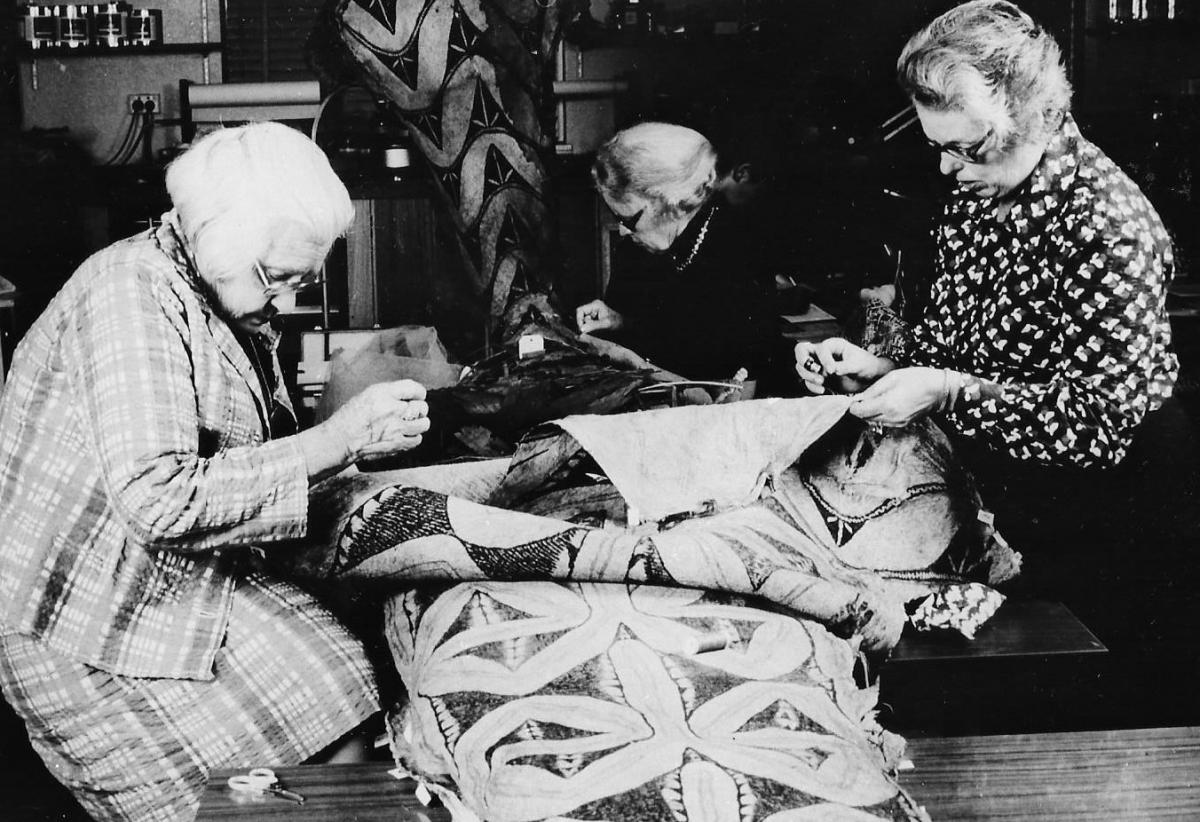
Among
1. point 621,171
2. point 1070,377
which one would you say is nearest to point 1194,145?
point 1070,377

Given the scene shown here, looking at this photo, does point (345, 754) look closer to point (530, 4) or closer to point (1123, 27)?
point (530, 4)

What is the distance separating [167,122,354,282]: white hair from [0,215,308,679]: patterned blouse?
51 mm

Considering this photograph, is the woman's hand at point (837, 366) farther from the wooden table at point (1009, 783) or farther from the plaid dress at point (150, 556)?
the plaid dress at point (150, 556)

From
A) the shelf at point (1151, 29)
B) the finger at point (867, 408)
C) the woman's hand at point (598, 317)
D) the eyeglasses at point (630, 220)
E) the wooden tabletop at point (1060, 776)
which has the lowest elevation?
the wooden tabletop at point (1060, 776)

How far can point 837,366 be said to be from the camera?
243 cm

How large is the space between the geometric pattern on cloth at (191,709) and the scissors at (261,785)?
0.05 metres

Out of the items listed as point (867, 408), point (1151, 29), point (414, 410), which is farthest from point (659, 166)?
point (1151, 29)

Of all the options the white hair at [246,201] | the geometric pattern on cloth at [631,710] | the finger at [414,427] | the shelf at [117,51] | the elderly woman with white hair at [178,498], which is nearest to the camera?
the geometric pattern on cloth at [631,710]

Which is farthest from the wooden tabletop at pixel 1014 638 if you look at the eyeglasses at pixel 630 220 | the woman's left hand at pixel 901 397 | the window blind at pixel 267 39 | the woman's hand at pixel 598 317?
the window blind at pixel 267 39

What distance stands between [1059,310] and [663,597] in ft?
2.93

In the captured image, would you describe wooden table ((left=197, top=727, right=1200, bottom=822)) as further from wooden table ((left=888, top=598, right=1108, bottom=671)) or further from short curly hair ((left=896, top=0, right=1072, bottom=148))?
short curly hair ((left=896, top=0, right=1072, bottom=148))

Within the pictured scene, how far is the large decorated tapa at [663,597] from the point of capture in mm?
1753

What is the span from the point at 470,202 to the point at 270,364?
0.50 meters

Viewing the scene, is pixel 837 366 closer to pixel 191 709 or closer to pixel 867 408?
pixel 867 408
